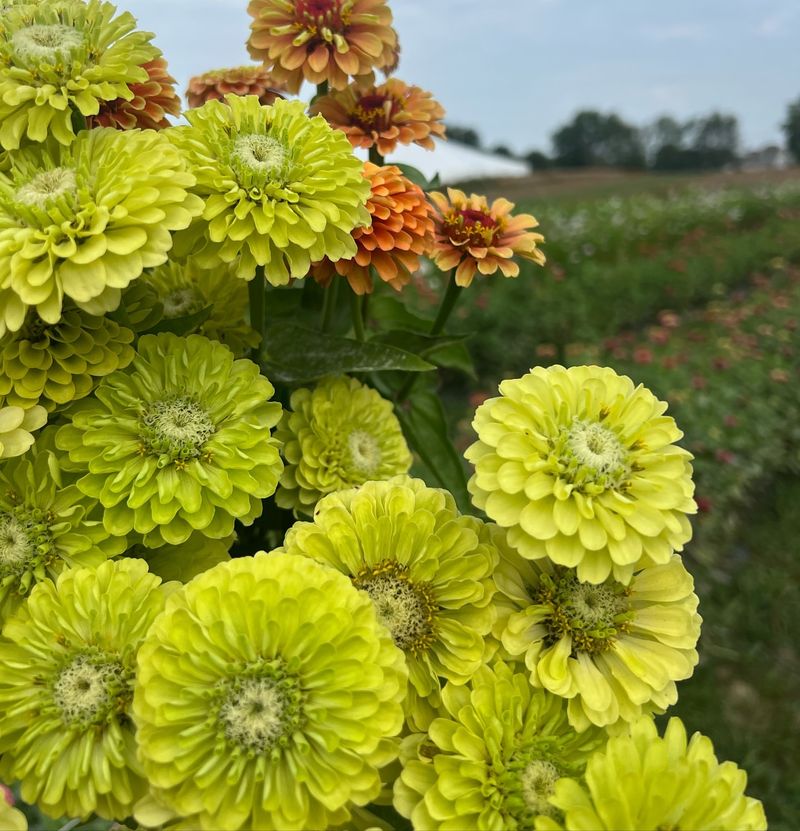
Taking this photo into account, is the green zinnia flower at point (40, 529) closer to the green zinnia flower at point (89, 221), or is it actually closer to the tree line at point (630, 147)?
the green zinnia flower at point (89, 221)

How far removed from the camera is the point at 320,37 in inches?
27.2

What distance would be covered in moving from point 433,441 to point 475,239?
Result: 217 millimetres

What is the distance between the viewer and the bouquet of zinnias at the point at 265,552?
40 cm

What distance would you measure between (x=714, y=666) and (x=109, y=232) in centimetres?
181

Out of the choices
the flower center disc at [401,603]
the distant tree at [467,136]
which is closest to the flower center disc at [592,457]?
the flower center disc at [401,603]

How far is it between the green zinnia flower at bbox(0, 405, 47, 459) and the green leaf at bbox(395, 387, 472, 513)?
1.18 feet

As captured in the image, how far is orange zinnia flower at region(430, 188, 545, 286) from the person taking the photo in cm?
69

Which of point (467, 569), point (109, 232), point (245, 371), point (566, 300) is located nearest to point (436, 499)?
point (467, 569)

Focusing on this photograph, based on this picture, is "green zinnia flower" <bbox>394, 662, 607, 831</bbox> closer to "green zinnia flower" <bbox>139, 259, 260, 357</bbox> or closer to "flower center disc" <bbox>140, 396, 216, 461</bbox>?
"flower center disc" <bbox>140, 396, 216, 461</bbox>

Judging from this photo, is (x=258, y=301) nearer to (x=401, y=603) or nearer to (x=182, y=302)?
(x=182, y=302)

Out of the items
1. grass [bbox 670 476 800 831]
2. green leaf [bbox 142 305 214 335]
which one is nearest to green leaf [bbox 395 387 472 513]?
green leaf [bbox 142 305 214 335]

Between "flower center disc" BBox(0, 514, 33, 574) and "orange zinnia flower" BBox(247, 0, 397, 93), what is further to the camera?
"orange zinnia flower" BBox(247, 0, 397, 93)

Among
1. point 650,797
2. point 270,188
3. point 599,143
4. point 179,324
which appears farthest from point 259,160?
point 599,143

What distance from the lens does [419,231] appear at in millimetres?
621
